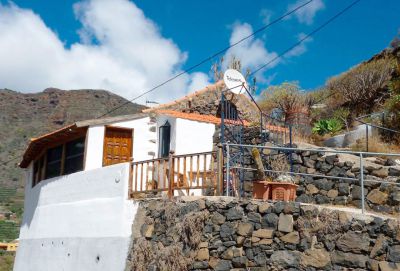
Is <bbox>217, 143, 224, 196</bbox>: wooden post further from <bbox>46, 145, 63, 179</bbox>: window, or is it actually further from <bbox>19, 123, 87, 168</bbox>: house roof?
<bbox>46, 145, 63, 179</bbox>: window

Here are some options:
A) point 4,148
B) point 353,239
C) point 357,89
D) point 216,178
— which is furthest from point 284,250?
point 4,148

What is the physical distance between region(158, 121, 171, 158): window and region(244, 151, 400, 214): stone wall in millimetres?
3702

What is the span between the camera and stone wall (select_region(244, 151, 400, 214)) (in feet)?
35.9

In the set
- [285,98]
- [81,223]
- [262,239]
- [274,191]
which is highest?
[285,98]

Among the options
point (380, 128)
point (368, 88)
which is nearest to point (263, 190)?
point (380, 128)

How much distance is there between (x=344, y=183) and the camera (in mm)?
11688

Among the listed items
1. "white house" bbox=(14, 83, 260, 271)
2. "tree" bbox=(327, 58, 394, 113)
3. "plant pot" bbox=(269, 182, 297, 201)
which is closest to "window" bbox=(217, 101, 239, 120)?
"white house" bbox=(14, 83, 260, 271)

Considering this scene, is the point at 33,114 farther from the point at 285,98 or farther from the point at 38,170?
the point at 285,98

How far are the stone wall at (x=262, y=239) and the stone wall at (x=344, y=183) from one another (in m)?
2.25

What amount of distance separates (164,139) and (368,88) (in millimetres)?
10395

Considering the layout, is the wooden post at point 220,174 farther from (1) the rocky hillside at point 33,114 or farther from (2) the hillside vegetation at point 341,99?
(1) the rocky hillside at point 33,114

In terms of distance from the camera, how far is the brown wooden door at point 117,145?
1549 centimetres

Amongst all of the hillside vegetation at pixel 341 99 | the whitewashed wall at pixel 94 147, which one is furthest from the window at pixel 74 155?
the hillside vegetation at pixel 341 99

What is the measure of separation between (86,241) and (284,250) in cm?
542
